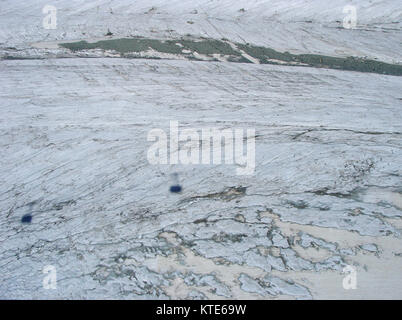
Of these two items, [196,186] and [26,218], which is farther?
[196,186]

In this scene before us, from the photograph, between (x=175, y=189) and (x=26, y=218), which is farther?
(x=175, y=189)

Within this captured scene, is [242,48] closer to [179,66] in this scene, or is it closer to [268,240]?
[179,66]

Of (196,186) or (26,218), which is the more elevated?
(196,186)

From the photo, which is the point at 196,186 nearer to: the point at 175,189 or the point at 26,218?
the point at 175,189

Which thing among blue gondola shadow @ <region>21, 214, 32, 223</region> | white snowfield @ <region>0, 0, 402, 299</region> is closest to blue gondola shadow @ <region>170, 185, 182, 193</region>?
white snowfield @ <region>0, 0, 402, 299</region>

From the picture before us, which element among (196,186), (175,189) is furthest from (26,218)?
(196,186)

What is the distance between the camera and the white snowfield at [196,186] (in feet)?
5.92

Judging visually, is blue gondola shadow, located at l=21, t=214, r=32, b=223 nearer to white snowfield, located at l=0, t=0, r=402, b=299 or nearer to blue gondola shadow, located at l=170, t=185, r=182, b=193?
white snowfield, located at l=0, t=0, r=402, b=299

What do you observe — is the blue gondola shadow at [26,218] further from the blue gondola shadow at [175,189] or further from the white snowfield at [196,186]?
the blue gondola shadow at [175,189]

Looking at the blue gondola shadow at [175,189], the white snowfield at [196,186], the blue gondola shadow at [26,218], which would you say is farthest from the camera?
the blue gondola shadow at [175,189]

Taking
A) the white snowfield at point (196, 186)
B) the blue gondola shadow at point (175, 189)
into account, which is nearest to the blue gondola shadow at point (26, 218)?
the white snowfield at point (196, 186)

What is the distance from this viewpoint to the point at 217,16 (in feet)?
21.8

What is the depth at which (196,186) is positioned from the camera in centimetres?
243
